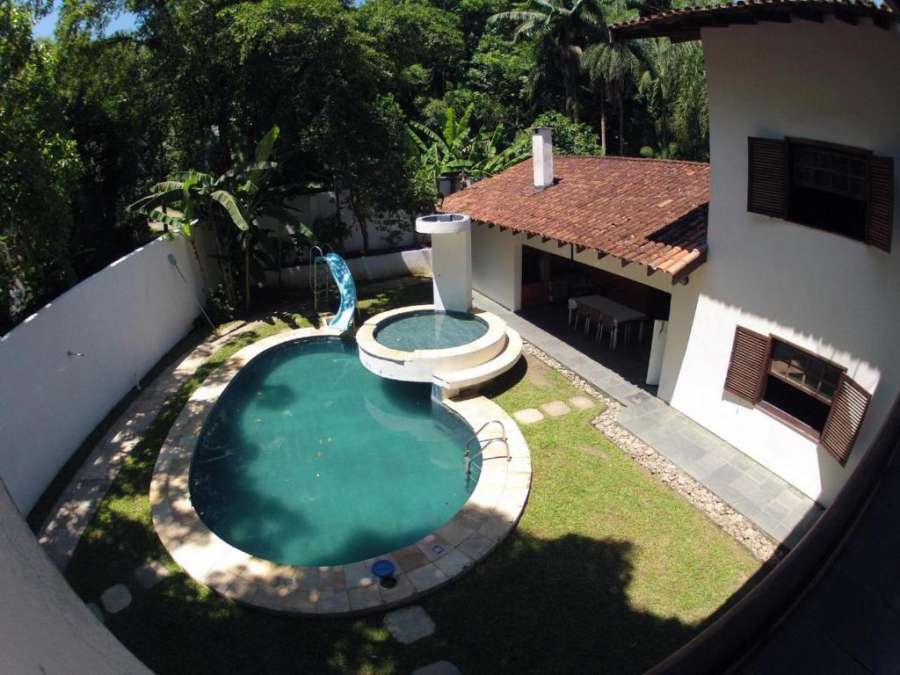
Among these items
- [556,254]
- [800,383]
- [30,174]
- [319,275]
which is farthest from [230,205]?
[800,383]

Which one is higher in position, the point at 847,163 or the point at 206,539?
the point at 847,163

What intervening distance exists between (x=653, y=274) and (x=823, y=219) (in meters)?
3.51

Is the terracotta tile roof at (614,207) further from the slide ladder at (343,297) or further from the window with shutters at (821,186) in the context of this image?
the slide ladder at (343,297)

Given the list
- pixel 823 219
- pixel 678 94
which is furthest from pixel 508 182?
pixel 678 94

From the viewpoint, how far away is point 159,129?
19.9 meters

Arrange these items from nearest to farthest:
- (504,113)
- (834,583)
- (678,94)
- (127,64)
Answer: (834,583) → (127,64) → (678,94) → (504,113)

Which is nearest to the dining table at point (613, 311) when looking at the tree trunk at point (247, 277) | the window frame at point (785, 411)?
the window frame at point (785, 411)

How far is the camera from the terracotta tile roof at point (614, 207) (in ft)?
37.0

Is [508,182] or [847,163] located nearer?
[847,163]

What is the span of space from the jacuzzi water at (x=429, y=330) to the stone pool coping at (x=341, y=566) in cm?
401

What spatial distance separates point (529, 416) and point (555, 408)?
2.33 ft

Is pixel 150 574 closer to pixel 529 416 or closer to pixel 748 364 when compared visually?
pixel 529 416

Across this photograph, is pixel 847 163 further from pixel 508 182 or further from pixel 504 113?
pixel 504 113

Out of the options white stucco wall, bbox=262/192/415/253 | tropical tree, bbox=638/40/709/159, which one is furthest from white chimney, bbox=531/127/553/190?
tropical tree, bbox=638/40/709/159
